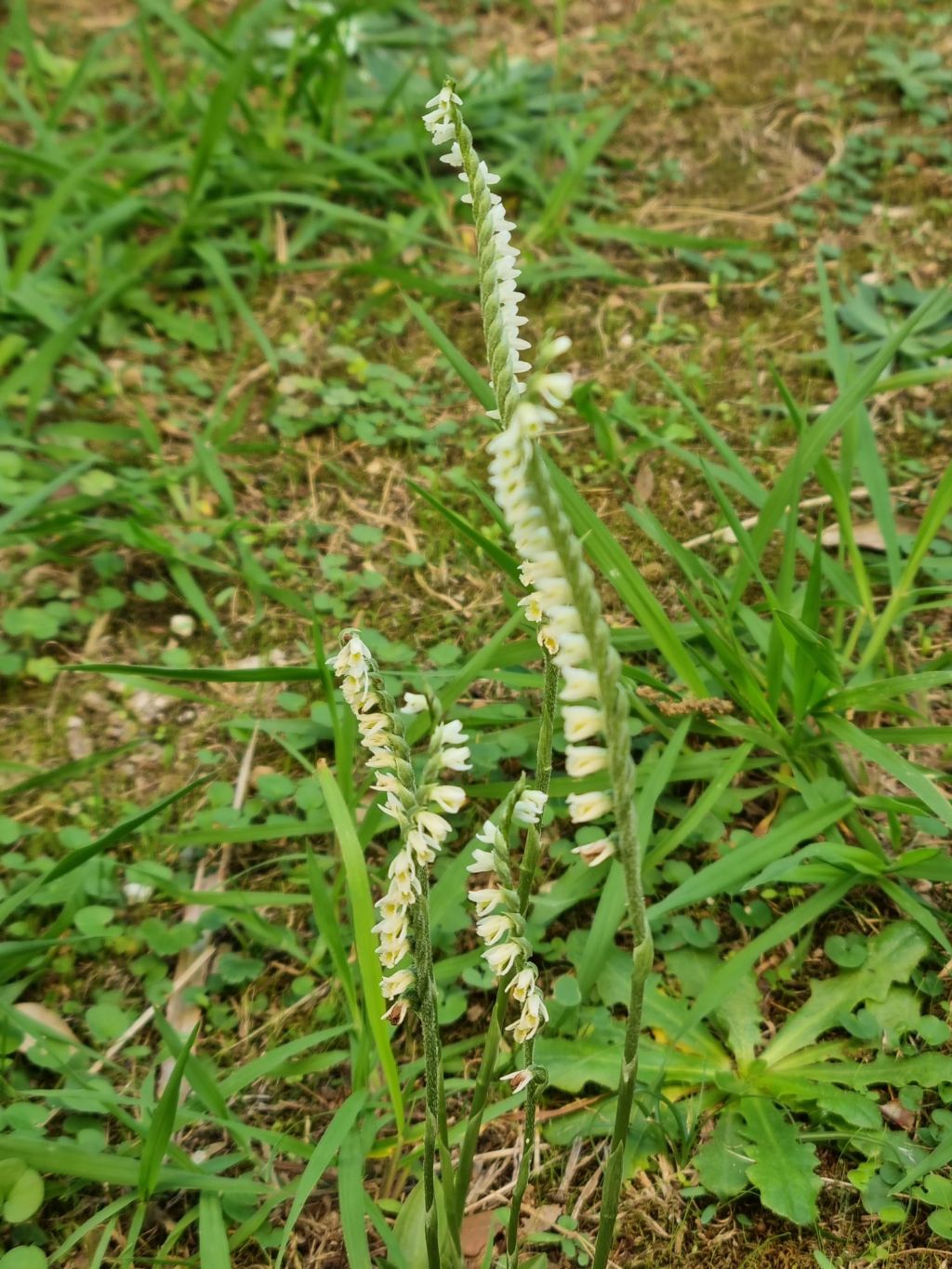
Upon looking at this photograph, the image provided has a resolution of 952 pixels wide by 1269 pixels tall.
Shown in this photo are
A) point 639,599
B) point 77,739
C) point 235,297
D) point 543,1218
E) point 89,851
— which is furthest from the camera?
point 235,297

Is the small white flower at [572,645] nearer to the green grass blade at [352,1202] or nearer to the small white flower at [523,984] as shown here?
the small white flower at [523,984]

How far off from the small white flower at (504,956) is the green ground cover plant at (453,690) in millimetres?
15

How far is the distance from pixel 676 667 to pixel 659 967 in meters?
0.59

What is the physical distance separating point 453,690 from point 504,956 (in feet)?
2.99

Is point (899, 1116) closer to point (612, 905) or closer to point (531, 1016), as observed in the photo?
point (612, 905)

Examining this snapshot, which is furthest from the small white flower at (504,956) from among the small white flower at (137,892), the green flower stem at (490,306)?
the small white flower at (137,892)

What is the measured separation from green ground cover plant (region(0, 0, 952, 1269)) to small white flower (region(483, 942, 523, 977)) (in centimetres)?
1

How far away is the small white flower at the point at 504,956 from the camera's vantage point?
1.33 m

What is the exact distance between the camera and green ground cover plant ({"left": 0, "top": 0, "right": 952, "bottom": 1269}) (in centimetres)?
178

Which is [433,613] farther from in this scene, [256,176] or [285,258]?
[256,176]

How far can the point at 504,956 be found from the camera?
52.4 inches

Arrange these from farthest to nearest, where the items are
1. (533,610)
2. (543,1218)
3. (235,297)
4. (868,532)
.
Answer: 1. (235,297)
2. (868,532)
3. (543,1218)
4. (533,610)

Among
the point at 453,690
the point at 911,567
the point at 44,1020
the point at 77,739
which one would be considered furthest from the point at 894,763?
the point at 77,739

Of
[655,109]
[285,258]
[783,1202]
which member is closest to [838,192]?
[655,109]
